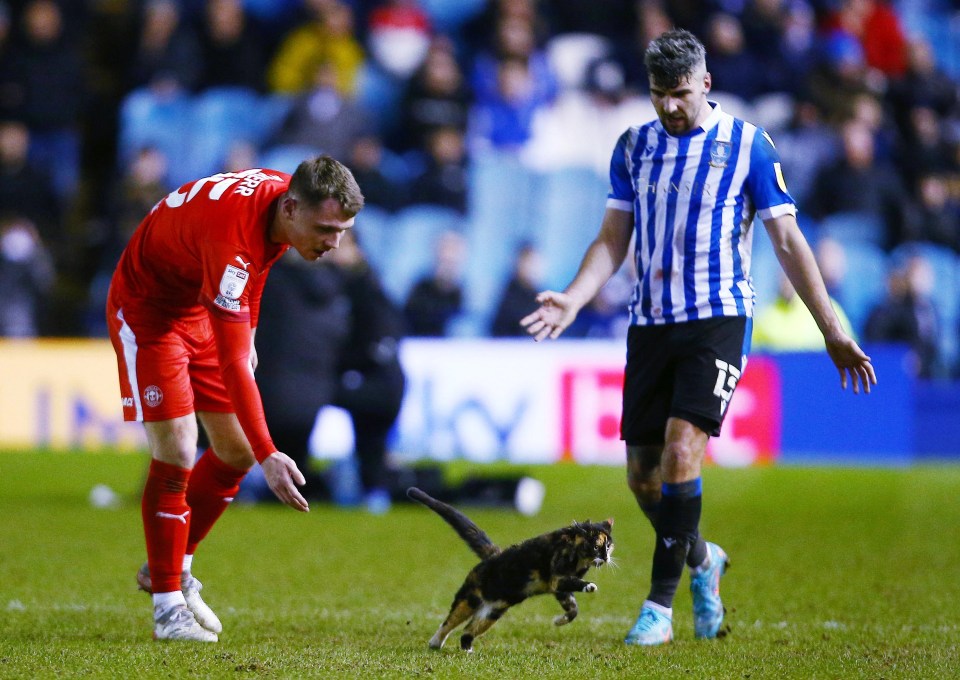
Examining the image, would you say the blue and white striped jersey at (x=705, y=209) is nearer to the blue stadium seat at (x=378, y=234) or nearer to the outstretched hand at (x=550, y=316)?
the outstretched hand at (x=550, y=316)

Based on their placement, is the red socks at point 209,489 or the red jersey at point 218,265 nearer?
the red jersey at point 218,265

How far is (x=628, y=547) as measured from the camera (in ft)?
29.7

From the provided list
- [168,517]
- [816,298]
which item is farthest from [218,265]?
[816,298]

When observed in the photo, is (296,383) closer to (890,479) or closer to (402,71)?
(890,479)

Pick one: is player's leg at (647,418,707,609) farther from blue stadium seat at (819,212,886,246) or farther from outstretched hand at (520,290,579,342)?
blue stadium seat at (819,212,886,246)

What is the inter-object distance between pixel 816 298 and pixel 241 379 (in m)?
2.25

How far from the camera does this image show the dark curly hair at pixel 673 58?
5457 millimetres

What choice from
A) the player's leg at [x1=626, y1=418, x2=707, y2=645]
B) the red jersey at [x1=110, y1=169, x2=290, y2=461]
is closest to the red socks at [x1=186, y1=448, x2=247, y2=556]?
the red jersey at [x1=110, y1=169, x2=290, y2=461]

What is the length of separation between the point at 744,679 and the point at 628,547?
4.26 meters

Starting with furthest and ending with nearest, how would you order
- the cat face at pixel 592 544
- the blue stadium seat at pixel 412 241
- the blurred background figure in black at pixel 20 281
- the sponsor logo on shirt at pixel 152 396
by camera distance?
the blue stadium seat at pixel 412 241 < the blurred background figure in black at pixel 20 281 < the sponsor logo on shirt at pixel 152 396 < the cat face at pixel 592 544

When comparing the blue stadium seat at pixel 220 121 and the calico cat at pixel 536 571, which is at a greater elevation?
the blue stadium seat at pixel 220 121

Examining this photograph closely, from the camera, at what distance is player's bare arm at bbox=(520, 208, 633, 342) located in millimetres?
5504

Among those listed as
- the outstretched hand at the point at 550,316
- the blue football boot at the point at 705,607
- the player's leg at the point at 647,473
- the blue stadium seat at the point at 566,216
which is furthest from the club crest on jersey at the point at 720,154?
the blue stadium seat at the point at 566,216

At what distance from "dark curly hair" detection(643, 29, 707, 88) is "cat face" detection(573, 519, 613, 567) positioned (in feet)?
5.76
